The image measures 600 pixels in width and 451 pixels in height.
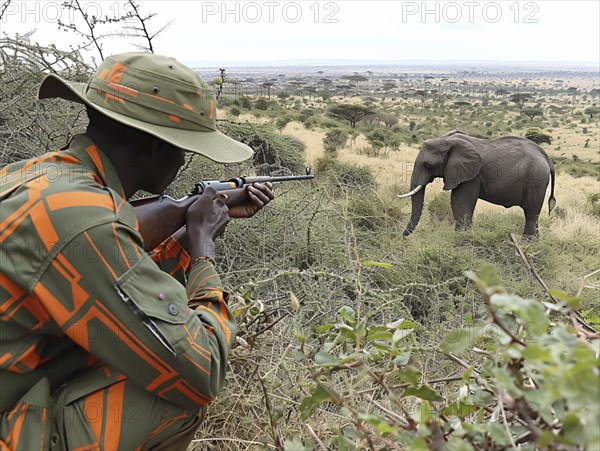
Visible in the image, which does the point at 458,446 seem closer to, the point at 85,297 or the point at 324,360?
the point at 324,360

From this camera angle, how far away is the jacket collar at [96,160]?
67.7 inches

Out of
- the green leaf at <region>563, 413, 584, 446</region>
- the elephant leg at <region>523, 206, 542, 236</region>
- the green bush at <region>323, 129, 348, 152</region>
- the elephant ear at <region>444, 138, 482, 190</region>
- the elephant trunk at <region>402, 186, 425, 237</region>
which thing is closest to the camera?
the green leaf at <region>563, 413, 584, 446</region>

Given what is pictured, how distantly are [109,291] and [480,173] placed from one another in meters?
8.93

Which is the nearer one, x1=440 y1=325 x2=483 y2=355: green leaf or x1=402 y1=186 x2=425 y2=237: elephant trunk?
x1=440 y1=325 x2=483 y2=355: green leaf

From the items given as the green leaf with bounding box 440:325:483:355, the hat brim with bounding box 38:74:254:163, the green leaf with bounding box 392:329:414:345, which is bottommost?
the green leaf with bounding box 392:329:414:345

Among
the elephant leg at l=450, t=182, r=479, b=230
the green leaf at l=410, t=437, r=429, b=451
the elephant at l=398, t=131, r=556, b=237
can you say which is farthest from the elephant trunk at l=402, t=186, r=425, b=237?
the green leaf at l=410, t=437, r=429, b=451

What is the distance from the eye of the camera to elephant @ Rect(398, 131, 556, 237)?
9.36m

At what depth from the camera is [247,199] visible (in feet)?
8.04

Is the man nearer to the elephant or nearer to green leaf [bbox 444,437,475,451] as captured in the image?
green leaf [bbox 444,437,475,451]

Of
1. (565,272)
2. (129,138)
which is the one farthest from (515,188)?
(129,138)

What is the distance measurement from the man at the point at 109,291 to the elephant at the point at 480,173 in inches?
299

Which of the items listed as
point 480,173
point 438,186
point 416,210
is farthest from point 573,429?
point 438,186

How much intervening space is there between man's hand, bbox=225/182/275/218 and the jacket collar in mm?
665

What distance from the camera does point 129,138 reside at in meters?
1.76
